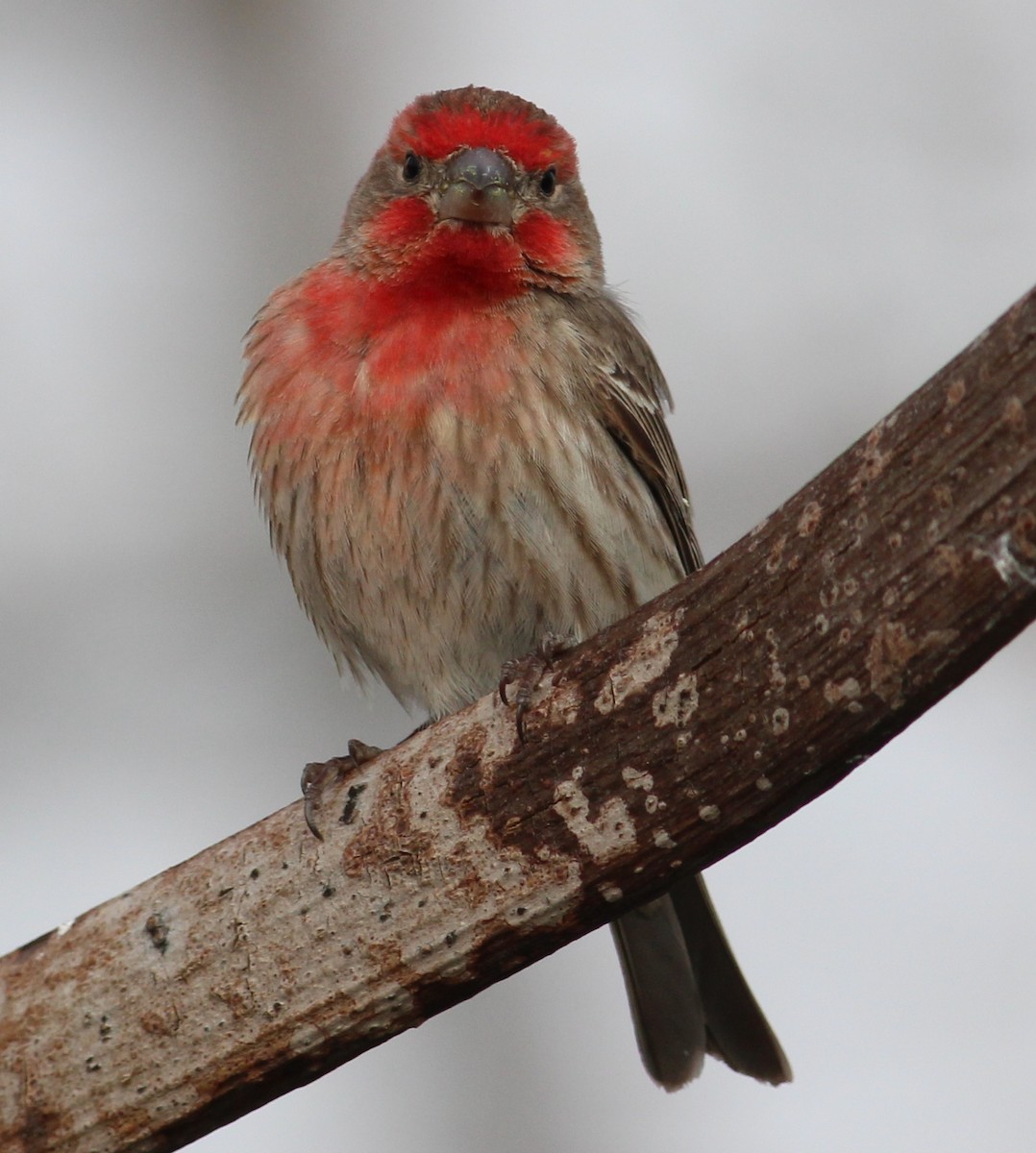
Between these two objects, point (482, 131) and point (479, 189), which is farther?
point (482, 131)

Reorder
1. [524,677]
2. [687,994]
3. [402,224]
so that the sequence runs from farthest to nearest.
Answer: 1. [402,224]
2. [687,994]
3. [524,677]

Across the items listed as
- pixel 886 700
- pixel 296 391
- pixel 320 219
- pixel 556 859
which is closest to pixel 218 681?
pixel 320 219

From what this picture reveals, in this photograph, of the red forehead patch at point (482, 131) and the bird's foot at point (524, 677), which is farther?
the red forehead patch at point (482, 131)

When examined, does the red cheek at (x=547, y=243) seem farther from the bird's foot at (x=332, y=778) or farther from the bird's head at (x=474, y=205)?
the bird's foot at (x=332, y=778)

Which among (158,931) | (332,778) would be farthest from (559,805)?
(158,931)

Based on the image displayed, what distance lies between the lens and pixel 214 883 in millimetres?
4777

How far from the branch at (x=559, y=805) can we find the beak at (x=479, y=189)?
2.01 m

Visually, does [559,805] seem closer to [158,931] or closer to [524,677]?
[524,677]

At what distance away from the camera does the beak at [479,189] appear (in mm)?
5820

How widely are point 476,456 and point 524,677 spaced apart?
1117 millimetres

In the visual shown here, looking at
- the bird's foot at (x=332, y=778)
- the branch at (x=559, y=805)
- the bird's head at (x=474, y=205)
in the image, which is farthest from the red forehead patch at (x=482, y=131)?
the branch at (x=559, y=805)

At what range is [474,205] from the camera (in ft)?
19.1

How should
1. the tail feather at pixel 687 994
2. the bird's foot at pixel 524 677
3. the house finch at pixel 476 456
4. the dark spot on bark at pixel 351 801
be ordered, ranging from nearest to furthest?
the bird's foot at pixel 524 677
the dark spot on bark at pixel 351 801
the house finch at pixel 476 456
the tail feather at pixel 687 994

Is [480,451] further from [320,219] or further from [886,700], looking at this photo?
[320,219]
